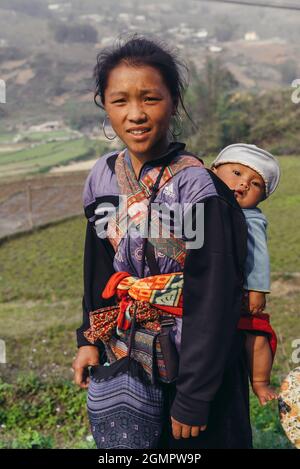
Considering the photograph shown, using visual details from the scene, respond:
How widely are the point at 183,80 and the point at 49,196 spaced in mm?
14011

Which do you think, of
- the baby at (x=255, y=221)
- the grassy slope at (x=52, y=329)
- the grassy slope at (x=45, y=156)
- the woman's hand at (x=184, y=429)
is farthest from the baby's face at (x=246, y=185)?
the grassy slope at (x=45, y=156)

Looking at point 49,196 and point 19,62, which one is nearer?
point 49,196

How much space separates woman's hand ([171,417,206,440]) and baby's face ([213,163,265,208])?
0.65 m

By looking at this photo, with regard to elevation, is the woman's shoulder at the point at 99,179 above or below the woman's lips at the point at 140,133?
below

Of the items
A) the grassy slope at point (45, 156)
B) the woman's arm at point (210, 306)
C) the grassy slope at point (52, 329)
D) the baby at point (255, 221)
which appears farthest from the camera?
the grassy slope at point (45, 156)

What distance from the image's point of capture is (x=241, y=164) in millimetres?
1738

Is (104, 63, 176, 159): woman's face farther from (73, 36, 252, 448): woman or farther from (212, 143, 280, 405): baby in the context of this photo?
(212, 143, 280, 405): baby

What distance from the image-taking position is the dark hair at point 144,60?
165cm

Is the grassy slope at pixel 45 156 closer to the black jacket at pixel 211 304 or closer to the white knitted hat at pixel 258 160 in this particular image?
the white knitted hat at pixel 258 160

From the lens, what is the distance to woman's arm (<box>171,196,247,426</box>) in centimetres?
157

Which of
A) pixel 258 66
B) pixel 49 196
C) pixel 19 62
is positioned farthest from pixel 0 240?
pixel 258 66

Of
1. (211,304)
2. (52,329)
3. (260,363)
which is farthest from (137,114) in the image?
(52,329)

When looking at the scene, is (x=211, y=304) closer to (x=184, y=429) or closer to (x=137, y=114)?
(x=184, y=429)
